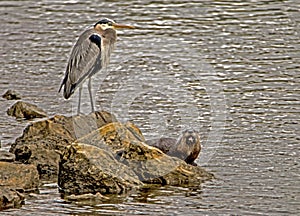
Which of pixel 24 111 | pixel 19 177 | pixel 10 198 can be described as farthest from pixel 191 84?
pixel 10 198

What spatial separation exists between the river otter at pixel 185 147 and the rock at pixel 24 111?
2700mm

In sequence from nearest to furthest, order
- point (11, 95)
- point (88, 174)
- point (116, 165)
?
point (88, 174) < point (116, 165) < point (11, 95)

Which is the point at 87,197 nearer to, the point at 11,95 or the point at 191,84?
the point at 11,95

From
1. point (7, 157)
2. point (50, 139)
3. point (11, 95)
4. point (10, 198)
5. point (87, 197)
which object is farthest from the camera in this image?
point (11, 95)

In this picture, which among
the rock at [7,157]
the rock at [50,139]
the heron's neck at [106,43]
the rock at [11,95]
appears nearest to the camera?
the rock at [50,139]

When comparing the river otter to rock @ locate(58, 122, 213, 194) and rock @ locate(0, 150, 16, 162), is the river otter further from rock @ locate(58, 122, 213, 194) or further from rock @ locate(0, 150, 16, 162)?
rock @ locate(0, 150, 16, 162)

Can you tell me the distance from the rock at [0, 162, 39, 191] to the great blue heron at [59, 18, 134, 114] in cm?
219

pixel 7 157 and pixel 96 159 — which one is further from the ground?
pixel 96 159

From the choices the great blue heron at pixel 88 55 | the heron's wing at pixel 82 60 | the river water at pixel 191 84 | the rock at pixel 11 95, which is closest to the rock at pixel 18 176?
the river water at pixel 191 84

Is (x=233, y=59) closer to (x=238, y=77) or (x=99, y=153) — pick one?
(x=238, y=77)

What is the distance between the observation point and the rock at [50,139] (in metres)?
9.91

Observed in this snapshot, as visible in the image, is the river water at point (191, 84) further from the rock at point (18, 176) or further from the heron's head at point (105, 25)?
the heron's head at point (105, 25)

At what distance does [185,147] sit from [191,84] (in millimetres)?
4151

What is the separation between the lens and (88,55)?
38.2 feet
